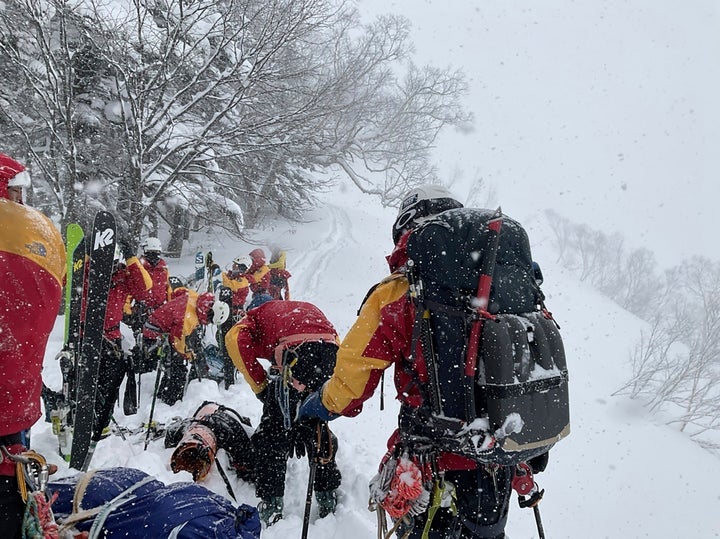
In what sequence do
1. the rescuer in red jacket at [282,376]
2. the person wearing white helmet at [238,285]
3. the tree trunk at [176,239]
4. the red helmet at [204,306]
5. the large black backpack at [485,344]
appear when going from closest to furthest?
the large black backpack at [485,344]
the rescuer in red jacket at [282,376]
the red helmet at [204,306]
the person wearing white helmet at [238,285]
the tree trunk at [176,239]

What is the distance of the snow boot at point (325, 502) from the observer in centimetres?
387

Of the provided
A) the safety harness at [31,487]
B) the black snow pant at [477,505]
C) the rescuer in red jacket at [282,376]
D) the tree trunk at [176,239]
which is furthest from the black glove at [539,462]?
the tree trunk at [176,239]

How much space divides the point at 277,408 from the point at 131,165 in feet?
28.3

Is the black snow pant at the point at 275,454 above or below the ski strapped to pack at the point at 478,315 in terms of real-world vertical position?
below

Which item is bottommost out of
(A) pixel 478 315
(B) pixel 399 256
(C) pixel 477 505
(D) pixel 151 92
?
(C) pixel 477 505

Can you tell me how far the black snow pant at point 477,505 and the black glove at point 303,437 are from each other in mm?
1648

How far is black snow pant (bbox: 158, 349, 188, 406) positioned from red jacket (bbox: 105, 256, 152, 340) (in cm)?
119

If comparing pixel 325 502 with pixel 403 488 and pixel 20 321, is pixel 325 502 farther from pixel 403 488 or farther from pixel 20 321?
pixel 20 321

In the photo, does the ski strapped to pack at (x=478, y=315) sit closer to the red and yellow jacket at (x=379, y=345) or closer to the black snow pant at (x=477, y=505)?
the red and yellow jacket at (x=379, y=345)

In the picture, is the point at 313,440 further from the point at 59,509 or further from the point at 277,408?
the point at 59,509

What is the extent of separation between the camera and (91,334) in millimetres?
3934

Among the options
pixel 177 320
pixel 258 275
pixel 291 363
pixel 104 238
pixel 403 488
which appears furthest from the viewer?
pixel 258 275

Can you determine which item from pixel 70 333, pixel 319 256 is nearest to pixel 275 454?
pixel 70 333

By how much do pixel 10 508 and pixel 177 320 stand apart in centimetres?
456
